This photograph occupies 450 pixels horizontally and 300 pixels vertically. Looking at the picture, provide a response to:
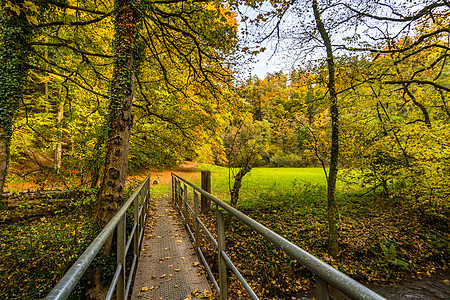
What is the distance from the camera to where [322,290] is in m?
0.83

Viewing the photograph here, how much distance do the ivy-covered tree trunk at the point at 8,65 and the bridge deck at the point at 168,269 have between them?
11.1 feet

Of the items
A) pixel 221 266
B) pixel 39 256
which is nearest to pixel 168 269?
pixel 221 266

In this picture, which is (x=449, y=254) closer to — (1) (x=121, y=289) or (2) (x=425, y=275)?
(2) (x=425, y=275)

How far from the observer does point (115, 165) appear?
3461 millimetres

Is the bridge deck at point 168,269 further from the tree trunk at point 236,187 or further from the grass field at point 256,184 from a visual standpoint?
the grass field at point 256,184

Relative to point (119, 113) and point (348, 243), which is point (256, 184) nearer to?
point (348, 243)

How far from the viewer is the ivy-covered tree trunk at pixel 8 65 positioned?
3.94m

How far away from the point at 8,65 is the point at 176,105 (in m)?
3.78

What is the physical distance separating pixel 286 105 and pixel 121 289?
19.3 ft

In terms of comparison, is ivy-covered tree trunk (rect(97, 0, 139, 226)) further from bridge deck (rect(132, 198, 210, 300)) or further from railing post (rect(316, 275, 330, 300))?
railing post (rect(316, 275, 330, 300))

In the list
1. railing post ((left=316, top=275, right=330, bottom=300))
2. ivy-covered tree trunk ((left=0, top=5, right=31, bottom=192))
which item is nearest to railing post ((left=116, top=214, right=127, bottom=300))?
railing post ((left=316, top=275, right=330, bottom=300))

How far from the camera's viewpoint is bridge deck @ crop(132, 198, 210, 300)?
2.58 m

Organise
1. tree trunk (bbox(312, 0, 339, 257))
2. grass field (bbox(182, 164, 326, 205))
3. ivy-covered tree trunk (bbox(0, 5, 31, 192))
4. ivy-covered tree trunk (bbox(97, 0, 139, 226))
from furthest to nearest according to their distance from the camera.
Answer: grass field (bbox(182, 164, 326, 205)) → tree trunk (bbox(312, 0, 339, 257)) → ivy-covered tree trunk (bbox(0, 5, 31, 192)) → ivy-covered tree trunk (bbox(97, 0, 139, 226))

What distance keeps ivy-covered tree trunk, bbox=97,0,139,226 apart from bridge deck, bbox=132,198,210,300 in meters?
1.09
